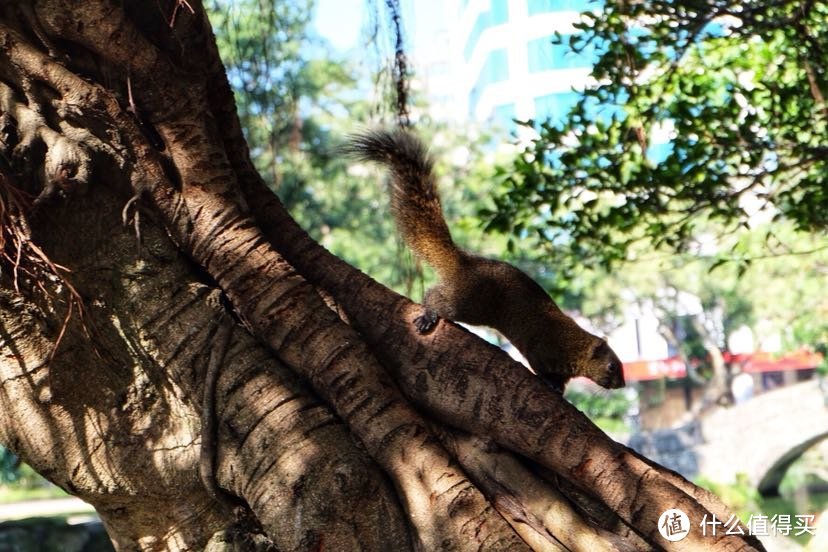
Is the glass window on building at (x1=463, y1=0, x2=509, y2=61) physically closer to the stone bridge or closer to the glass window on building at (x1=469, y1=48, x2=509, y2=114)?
the glass window on building at (x1=469, y1=48, x2=509, y2=114)

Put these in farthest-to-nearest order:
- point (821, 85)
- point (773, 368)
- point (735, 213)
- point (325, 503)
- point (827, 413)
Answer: point (773, 368) → point (827, 413) → point (735, 213) → point (821, 85) → point (325, 503)

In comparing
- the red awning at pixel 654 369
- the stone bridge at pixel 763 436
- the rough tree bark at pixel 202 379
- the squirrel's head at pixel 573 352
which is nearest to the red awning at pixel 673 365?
the red awning at pixel 654 369

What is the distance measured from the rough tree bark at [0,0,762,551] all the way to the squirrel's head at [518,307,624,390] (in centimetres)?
121

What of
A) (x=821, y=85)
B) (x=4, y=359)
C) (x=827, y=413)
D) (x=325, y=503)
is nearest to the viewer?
(x=325, y=503)

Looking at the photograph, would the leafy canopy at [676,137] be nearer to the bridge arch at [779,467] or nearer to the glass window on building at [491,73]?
the bridge arch at [779,467]

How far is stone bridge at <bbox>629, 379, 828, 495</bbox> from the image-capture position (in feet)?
52.6

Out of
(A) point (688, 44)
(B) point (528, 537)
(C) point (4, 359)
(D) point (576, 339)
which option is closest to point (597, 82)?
(A) point (688, 44)

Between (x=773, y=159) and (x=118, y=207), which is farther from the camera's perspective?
(x=773, y=159)

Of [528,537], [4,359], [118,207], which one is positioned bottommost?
[528,537]

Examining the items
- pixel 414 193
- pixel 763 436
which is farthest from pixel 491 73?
pixel 414 193

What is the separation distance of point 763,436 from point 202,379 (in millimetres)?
15394

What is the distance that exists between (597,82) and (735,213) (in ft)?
2.63

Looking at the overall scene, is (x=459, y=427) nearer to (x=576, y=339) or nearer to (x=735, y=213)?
(x=576, y=339)

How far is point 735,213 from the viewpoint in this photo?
4176mm
